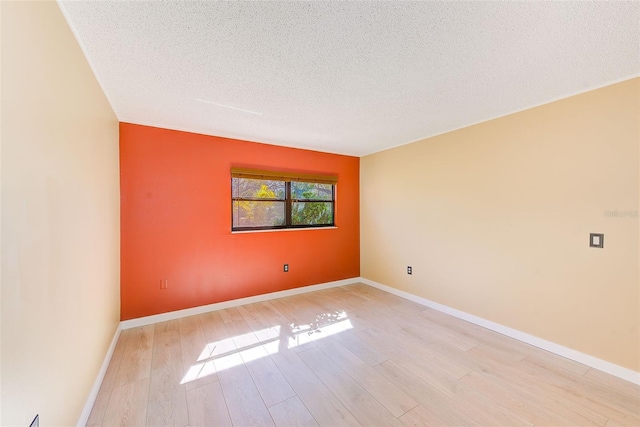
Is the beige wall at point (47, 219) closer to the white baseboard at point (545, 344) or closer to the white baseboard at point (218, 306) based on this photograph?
the white baseboard at point (218, 306)

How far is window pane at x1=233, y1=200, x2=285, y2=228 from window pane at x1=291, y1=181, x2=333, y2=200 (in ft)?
1.00

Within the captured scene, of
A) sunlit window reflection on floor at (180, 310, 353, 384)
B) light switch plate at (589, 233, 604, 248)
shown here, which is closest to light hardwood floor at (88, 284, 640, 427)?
sunlit window reflection on floor at (180, 310, 353, 384)

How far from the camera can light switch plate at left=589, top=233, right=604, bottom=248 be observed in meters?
2.05

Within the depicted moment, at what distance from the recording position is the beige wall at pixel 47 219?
864 mm

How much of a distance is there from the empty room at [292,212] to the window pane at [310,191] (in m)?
0.14

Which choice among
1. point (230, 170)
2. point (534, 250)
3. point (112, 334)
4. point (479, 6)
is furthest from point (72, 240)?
point (534, 250)

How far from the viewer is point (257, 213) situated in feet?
11.8

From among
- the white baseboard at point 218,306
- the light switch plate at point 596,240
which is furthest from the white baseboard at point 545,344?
the white baseboard at point 218,306

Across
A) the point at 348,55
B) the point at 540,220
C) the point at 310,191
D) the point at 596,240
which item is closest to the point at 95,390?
the point at 348,55

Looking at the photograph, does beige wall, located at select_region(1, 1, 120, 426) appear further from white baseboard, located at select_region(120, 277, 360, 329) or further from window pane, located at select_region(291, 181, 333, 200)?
window pane, located at select_region(291, 181, 333, 200)

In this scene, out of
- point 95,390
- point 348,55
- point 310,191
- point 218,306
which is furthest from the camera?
point 310,191

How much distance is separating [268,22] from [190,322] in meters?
3.03

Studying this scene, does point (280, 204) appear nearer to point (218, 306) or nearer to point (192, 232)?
point (192, 232)

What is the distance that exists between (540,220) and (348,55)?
2.33 m
